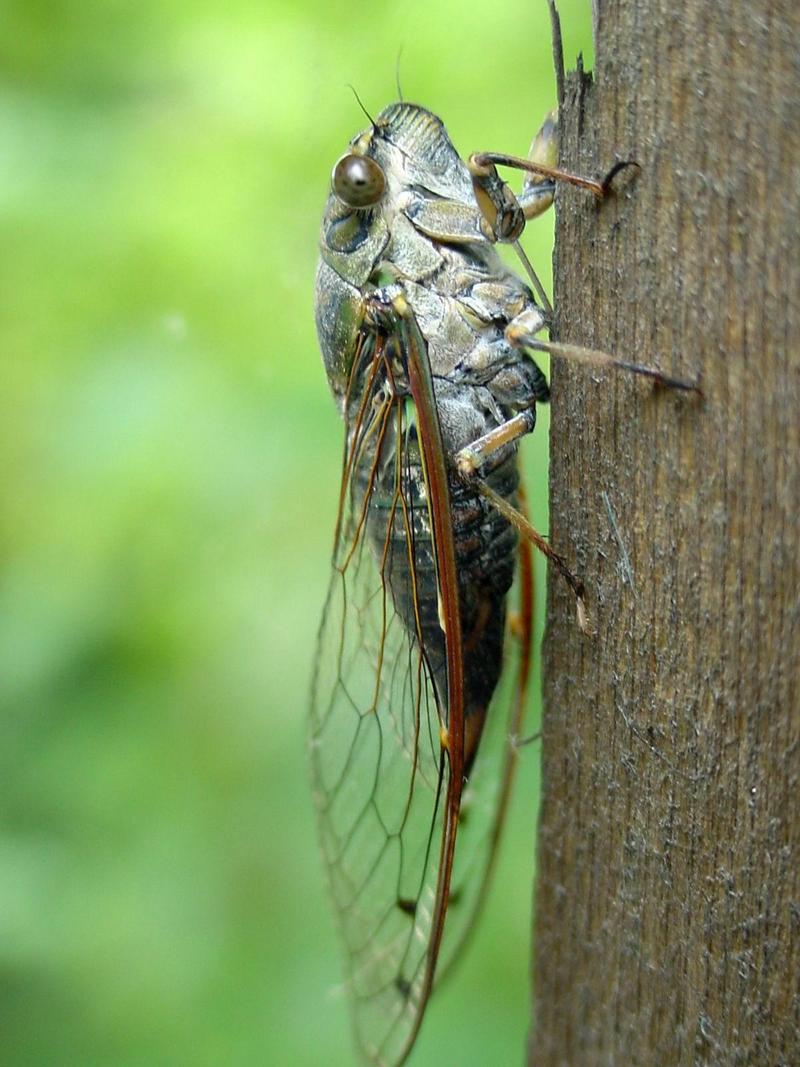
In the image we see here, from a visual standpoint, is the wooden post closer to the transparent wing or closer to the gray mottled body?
the transparent wing

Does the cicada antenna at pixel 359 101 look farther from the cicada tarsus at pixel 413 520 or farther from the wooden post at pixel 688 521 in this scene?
the wooden post at pixel 688 521

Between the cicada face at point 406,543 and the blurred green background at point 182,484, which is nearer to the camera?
the cicada face at point 406,543

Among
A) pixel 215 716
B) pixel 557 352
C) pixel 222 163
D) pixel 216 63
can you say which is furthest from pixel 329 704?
pixel 216 63

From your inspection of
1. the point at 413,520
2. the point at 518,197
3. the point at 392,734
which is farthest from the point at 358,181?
the point at 392,734

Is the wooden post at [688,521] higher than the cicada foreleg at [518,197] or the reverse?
the reverse

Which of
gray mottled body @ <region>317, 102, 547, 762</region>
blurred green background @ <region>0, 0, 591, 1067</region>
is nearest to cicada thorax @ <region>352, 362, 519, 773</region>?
gray mottled body @ <region>317, 102, 547, 762</region>

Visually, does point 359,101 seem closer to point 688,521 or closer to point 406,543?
point 406,543

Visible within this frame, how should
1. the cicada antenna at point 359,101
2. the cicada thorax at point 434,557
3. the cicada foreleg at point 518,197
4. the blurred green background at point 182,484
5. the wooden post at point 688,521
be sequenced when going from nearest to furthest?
the wooden post at point 688,521 → the cicada foreleg at point 518,197 → the cicada thorax at point 434,557 → the cicada antenna at point 359,101 → the blurred green background at point 182,484

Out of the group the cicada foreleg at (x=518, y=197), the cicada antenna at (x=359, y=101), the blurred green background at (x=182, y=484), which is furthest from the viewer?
the blurred green background at (x=182, y=484)

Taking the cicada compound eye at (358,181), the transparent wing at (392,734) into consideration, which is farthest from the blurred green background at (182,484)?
the cicada compound eye at (358,181)
